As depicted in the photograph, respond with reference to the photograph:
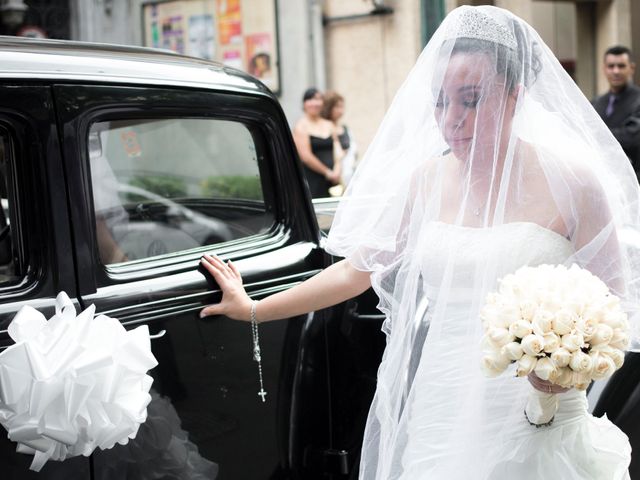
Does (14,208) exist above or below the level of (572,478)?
above

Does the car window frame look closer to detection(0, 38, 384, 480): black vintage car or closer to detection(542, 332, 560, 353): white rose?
detection(0, 38, 384, 480): black vintage car

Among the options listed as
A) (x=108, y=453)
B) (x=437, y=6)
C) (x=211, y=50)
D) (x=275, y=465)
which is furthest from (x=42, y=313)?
(x=211, y=50)

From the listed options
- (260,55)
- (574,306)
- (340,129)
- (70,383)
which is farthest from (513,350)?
(260,55)

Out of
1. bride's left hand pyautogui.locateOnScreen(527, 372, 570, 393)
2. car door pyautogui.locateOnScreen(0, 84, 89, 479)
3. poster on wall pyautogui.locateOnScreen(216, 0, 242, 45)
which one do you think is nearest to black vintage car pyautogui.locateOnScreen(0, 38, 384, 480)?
car door pyautogui.locateOnScreen(0, 84, 89, 479)

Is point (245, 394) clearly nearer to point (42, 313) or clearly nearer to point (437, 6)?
point (42, 313)

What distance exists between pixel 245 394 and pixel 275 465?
268 millimetres

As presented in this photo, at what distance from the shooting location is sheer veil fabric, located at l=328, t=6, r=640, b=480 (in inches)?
97.6

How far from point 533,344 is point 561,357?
0.21ft

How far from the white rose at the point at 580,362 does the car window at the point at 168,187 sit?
3.88 ft

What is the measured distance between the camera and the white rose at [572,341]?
2.13 metres

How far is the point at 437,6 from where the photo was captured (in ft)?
38.4

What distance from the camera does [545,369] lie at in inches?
84.0

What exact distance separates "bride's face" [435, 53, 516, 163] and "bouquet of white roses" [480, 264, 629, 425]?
0.45 m

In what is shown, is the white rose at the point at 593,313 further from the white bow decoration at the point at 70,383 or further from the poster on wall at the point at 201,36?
the poster on wall at the point at 201,36
